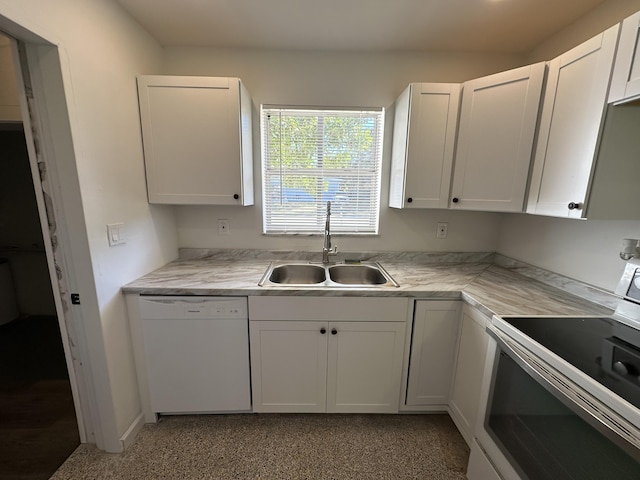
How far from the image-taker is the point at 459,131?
1692 millimetres

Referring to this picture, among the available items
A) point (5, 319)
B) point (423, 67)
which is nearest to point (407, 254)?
point (423, 67)

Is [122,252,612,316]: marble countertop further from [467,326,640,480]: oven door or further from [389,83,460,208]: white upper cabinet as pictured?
[389,83,460,208]: white upper cabinet

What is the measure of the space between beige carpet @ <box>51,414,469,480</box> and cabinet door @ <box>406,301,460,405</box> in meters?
0.21

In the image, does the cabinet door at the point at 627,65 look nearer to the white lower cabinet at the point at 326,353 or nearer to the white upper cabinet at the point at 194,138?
the white lower cabinet at the point at 326,353

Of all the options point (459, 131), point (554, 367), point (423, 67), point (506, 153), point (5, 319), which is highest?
point (423, 67)

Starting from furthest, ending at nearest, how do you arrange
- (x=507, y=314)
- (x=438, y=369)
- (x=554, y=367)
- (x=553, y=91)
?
(x=438, y=369)
(x=553, y=91)
(x=507, y=314)
(x=554, y=367)

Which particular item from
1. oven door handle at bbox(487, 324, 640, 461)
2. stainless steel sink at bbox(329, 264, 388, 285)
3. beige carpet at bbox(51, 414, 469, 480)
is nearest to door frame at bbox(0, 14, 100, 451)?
beige carpet at bbox(51, 414, 469, 480)

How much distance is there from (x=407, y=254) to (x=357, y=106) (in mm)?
1272

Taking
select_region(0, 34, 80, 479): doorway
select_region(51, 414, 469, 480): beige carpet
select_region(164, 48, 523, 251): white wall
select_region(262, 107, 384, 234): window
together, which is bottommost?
select_region(51, 414, 469, 480): beige carpet

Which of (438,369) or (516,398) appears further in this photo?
(438,369)

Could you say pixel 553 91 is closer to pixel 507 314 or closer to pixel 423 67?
pixel 423 67

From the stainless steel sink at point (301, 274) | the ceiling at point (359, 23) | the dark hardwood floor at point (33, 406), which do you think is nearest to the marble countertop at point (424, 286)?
the stainless steel sink at point (301, 274)

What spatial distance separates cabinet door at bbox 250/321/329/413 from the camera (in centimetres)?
155

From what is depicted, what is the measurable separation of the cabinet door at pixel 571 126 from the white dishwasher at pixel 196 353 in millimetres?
1816
